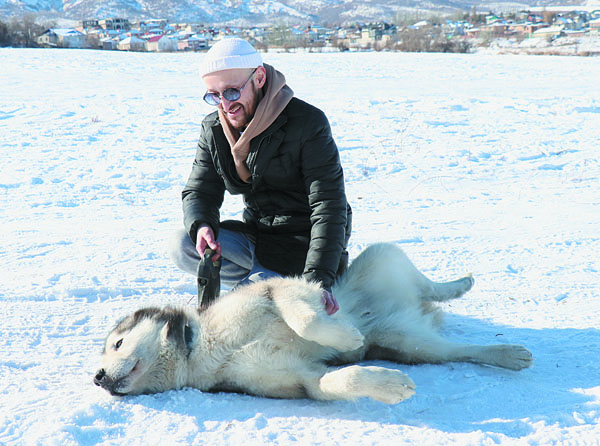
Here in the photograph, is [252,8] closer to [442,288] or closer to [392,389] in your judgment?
[442,288]

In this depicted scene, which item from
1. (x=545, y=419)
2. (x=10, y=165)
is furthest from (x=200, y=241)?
(x=10, y=165)

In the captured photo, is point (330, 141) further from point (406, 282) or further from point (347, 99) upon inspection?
point (347, 99)

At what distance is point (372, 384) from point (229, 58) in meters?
1.54

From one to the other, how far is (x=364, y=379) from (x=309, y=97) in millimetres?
9852

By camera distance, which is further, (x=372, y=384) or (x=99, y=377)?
(x=99, y=377)

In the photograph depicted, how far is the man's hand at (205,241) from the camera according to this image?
9.21ft

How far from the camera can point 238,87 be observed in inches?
103

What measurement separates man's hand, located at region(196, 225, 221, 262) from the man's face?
21.3 inches

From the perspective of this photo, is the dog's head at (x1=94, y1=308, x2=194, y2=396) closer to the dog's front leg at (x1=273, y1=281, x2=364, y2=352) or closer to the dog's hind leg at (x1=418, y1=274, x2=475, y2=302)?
the dog's front leg at (x1=273, y1=281, x2=364, y2=352)

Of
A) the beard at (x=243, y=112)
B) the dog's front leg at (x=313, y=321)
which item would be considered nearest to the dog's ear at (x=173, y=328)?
the dog's front leg at (x=313, y=321)

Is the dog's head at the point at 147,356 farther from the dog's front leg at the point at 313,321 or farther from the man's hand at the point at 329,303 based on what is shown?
the man's hand at the point at 329,303

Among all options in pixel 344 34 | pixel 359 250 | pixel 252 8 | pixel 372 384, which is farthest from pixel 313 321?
pixel 252 8

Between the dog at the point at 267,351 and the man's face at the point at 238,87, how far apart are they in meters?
0.81

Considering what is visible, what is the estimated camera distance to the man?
260 cm
